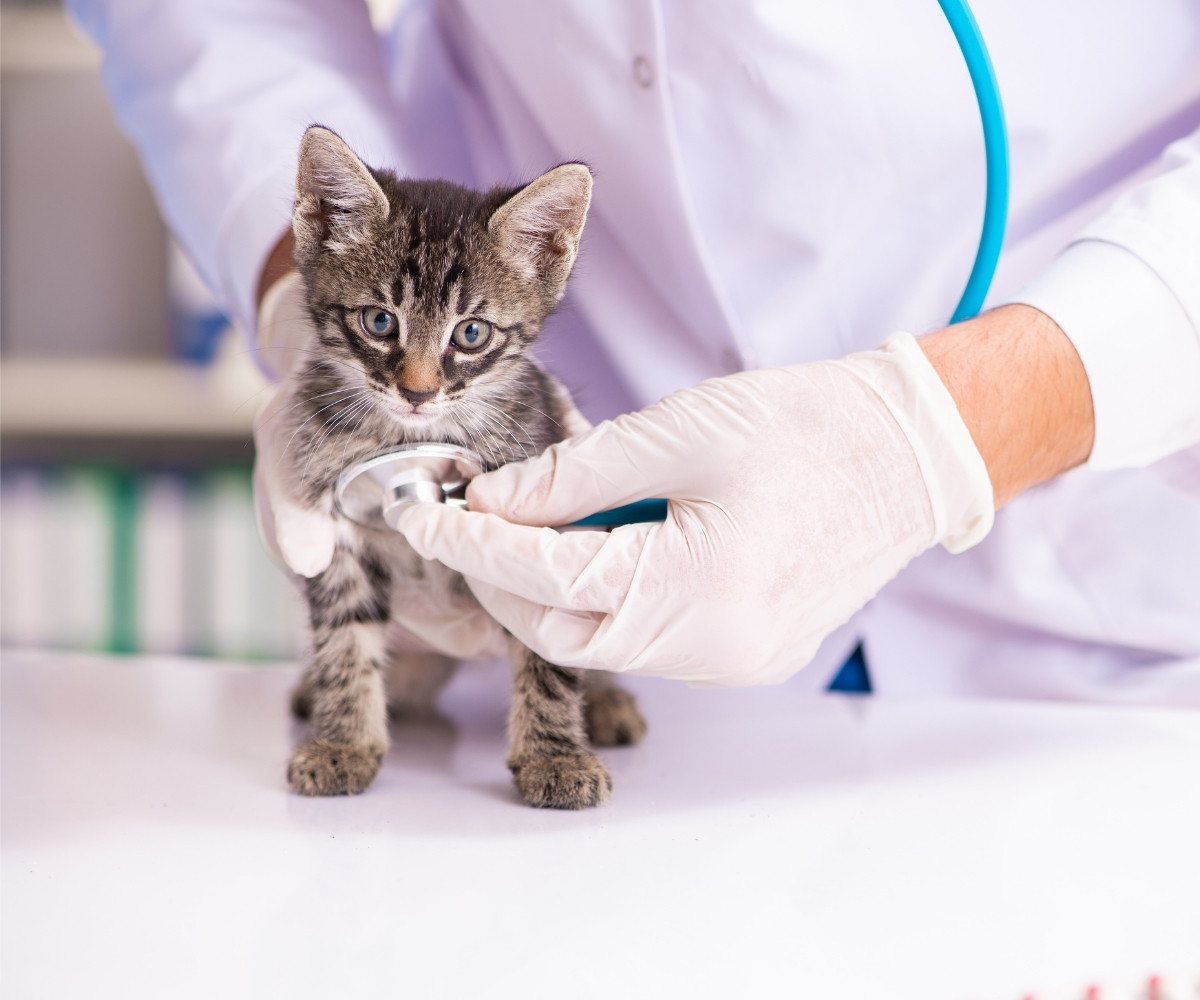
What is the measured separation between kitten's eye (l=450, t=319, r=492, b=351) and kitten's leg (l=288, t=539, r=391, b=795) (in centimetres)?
29

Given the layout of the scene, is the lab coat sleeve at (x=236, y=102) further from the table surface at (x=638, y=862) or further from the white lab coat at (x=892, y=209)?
the table surface at (x=638, y=862)

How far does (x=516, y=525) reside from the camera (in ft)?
3.67

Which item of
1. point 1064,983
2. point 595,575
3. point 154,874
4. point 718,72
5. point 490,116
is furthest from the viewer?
point 490,116

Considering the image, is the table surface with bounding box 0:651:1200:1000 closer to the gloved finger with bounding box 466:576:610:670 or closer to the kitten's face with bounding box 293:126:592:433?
the gloved finger with bounding box 466:576:610:670

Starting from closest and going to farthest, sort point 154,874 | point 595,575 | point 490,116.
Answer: point 154,874 < point 595,575 < point 490,116

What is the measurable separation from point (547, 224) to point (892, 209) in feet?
1.60

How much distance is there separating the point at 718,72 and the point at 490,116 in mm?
464

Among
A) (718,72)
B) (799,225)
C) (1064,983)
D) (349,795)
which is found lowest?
(349,795)

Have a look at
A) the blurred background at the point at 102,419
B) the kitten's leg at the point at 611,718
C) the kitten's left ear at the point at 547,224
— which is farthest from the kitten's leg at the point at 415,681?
the blurred background at the point at 102,419

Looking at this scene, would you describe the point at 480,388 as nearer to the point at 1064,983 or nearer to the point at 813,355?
the point at 813,355

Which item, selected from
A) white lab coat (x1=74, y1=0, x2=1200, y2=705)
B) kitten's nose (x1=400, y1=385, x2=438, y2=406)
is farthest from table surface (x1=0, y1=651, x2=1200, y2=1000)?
kitten's nose (x1=400, y1=385, x2=438, y2=406)

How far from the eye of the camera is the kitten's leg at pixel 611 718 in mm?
1390

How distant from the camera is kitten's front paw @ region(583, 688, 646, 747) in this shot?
4.56 ft

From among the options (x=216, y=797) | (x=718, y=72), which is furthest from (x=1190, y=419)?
(x=216, y=797)
